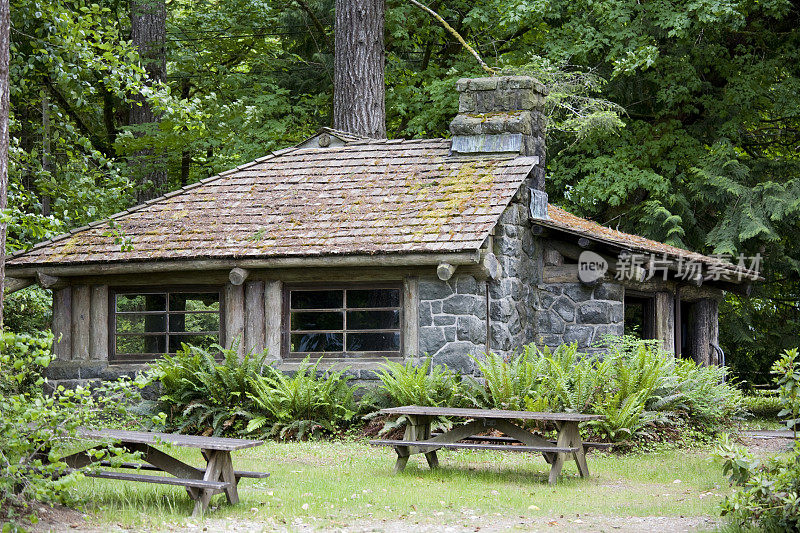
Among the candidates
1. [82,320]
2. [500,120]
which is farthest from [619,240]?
[82,320]

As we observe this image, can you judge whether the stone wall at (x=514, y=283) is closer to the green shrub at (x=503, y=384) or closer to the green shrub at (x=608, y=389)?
the green shrub at (x=608, y=389)

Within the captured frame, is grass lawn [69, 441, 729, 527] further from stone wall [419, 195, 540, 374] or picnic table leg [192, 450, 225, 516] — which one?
stone wall [419, 195, 540, 374]

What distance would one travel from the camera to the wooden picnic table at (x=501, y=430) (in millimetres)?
8836

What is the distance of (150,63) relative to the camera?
727 inches

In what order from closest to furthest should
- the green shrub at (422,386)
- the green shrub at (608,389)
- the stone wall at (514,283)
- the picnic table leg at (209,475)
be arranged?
the picnic table leg at (209,475)
the green shrub at (608,389)
the green shrub at (422,386)
the stone wall at (514,283)

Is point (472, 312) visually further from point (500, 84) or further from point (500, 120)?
point (500, 84)

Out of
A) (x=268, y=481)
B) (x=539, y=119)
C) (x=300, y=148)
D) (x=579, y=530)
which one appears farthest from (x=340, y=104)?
(x=579, y=530)

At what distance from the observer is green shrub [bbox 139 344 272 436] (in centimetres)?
1209

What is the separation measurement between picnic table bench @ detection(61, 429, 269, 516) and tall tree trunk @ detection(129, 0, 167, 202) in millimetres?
11180

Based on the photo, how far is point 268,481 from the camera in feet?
28.9

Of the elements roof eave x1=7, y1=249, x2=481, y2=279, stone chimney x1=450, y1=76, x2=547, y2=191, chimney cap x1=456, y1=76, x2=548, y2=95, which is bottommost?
roof eave x1=7, y1=249, x2=481, y2=279

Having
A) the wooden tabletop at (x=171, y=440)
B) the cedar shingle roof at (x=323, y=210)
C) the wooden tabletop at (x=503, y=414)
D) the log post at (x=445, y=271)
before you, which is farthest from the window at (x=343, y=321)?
the wooden tabletop at (x=171, y=440)

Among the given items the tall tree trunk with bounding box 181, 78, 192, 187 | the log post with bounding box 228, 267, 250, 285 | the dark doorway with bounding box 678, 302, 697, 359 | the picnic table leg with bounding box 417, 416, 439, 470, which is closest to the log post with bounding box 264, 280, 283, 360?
the log post with bounding box 228, 267, 250, 285

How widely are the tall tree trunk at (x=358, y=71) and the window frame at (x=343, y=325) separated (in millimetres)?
4820
